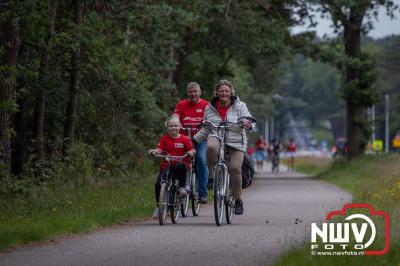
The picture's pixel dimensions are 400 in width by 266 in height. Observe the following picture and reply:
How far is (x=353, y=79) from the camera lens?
3931cm

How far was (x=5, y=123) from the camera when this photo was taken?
67.5 ft

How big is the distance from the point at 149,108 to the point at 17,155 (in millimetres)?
4278

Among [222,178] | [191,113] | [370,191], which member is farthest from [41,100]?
[222,178]

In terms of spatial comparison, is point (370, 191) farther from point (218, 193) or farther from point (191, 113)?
point (218, 193)

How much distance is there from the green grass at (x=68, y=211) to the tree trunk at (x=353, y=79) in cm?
1893

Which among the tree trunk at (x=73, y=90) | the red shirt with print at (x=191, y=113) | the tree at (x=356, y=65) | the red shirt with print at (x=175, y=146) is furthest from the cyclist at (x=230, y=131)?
the tree at (x=356, y=65)

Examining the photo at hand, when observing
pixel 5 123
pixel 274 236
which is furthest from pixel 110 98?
pixel 274 236

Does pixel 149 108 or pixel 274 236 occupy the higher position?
pixel 149 108

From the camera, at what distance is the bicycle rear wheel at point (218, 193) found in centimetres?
1469

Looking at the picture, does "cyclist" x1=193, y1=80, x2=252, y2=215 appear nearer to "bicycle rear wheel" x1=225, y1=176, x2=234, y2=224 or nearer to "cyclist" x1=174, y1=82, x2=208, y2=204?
"bicycle rear wheel" x1=225, y1=176, x2=234, y2=224

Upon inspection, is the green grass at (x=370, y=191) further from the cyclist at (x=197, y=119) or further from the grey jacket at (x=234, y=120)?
the cyclist at (x=197, y=119)

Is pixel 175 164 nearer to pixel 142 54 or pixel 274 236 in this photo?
pixel 274 236

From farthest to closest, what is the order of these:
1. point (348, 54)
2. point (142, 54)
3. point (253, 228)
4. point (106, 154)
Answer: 1. point (348, 54)
2. point (142, 54)
3. point (106, 154)
4. point (253, 228)

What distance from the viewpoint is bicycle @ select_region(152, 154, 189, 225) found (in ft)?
49.8
